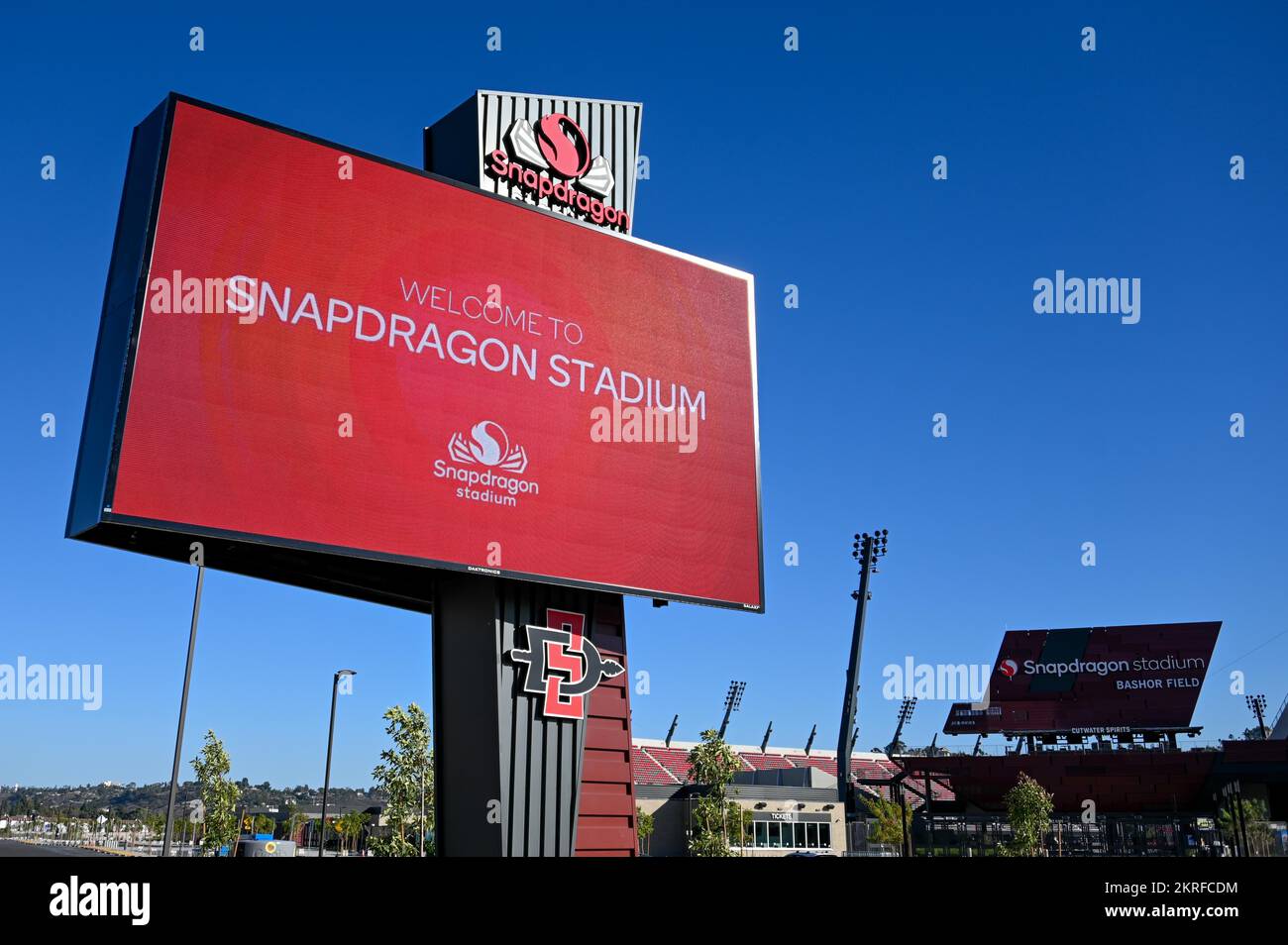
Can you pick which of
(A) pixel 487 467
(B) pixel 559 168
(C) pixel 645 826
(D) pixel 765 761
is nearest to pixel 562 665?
(A) pixel 487 467

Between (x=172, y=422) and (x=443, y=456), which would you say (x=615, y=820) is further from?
(x=172, y=422)

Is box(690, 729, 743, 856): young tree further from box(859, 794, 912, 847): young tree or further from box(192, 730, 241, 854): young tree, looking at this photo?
box(192, 730, 241, 854): young tree

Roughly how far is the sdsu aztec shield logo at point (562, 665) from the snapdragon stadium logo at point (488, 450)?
9.19 feet

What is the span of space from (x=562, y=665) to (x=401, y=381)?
228 inches

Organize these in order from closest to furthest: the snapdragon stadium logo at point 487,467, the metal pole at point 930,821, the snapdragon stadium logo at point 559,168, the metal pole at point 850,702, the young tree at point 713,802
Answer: the snapdragon stadium logo at point 487,467 < the snapdragon stadium logo at point 559,168 < the metal pole at point 850,702 < the young tree at point 713,802 < the metal pole at point 930,821

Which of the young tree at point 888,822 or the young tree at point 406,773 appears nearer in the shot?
the young tree at point 406,773

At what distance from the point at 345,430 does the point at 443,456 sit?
1.79m

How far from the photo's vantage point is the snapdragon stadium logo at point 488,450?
63.7 feet

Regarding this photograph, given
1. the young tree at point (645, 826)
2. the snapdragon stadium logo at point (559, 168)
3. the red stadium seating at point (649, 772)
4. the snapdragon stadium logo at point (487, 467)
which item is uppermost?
the snapdragon stadium logo at point (559, 168)

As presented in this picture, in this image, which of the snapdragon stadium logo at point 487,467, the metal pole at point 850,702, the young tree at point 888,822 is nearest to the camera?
the snapdragon stadium logo at point 487,467

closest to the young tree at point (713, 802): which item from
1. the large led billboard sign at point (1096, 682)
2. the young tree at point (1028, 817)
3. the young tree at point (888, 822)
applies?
the young tree at point (888, 822)

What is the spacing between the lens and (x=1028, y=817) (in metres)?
49.2

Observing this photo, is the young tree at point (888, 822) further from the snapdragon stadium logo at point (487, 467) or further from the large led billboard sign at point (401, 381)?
the snapdragon stadium logo at point (487, 467)

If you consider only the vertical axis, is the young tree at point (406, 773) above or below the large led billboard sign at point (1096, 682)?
below
